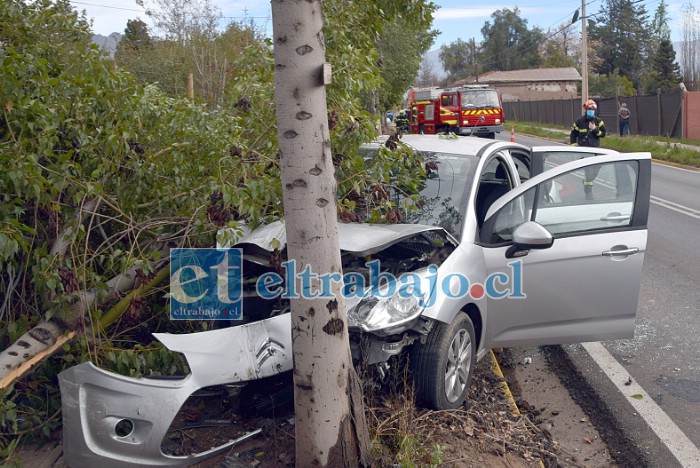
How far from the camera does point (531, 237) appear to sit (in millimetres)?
4531

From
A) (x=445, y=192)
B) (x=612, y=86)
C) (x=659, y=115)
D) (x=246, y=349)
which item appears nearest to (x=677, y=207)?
(x=445, y=192)

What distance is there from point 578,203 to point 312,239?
2.82 m

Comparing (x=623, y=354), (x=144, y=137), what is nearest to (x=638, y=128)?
(x=623, y=354)

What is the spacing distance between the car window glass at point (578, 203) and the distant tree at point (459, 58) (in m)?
105

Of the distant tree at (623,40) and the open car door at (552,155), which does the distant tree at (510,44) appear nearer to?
the distant tree at (623,40)

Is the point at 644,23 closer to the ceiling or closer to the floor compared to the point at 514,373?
closer to the ceiling

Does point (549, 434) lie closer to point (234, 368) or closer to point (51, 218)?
point (234, 368)

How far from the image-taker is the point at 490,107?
31.0 m

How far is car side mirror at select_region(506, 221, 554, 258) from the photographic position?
4.52 meters

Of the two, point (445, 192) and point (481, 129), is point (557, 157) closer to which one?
point (445, 192)


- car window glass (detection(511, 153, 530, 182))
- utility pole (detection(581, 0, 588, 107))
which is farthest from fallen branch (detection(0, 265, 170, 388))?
utility pole (detection(581, 0, 588, 107))

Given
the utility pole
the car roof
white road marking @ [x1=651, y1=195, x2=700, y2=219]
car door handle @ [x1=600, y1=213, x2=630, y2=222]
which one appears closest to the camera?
car door handle @ [x1=600, y1=213, x2=630, y2=222]

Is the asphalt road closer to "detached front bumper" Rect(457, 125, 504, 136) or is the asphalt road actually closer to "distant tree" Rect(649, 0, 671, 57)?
"detached front bumper" Rect(457, 125, 504, 136)

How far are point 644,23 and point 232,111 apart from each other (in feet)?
299
